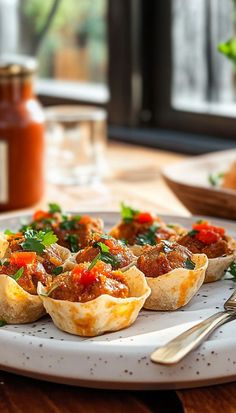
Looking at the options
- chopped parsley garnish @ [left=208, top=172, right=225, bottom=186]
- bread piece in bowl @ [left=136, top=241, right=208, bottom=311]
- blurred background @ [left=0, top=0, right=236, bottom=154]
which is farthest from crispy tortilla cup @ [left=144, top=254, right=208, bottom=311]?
blurred background @ [left=0, top=0, right=236, bottom=154]

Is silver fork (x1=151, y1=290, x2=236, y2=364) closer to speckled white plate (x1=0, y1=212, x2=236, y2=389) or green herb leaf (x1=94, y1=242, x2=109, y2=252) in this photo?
speckled white plate (x1=0, y1=212, x2=236, y2=389)

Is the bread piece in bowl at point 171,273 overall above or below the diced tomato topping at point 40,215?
above

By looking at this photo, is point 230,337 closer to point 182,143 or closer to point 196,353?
point 196,353

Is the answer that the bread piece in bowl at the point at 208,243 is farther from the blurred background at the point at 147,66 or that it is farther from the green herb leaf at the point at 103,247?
the blurred background at the point at 147,66

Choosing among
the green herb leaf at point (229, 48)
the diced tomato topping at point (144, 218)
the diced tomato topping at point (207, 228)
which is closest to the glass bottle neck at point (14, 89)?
the green herb leaf at point (229, 48)

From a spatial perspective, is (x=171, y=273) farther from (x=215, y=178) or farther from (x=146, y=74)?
(x=146, y=74)

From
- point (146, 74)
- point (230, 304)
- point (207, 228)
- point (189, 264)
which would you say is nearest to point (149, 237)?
point (207, 228)
